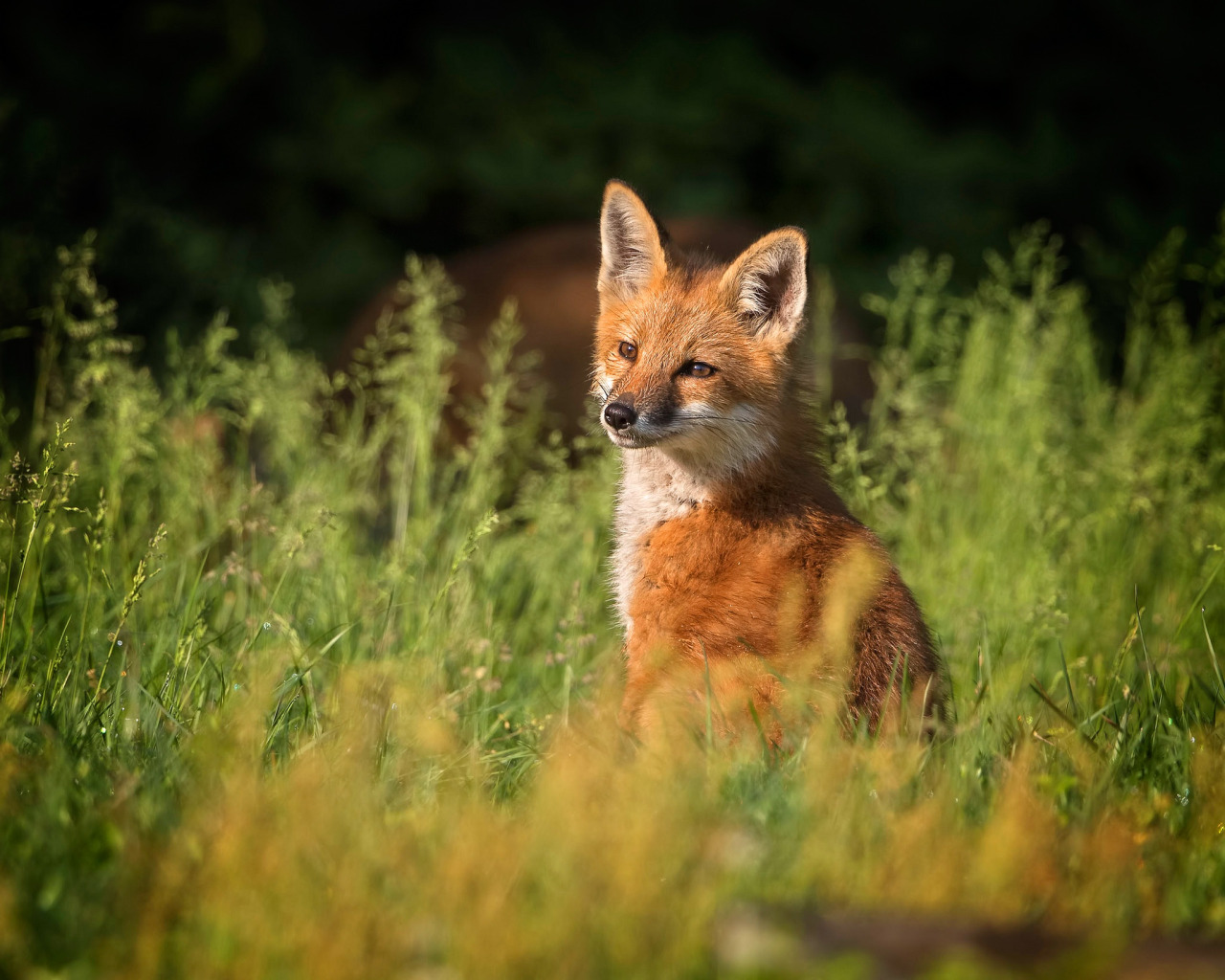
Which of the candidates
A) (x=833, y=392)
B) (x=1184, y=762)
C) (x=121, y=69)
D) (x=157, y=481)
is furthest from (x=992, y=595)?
(x=121, y=69)

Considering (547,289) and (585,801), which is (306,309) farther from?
(585,801)

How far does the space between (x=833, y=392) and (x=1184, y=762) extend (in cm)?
339

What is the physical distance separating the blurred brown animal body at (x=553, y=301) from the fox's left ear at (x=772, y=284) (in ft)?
6.89

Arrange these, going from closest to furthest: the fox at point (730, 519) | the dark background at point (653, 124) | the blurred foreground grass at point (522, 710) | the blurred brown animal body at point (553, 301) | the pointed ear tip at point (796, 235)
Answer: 1. the blurred foreground grass at point (522, 710)
2. the fox at point (730, 519)
3. the pointed ear tip at point (796, 235)
4. the blurred brown animal body at point (553, 301)
5. the dark background at point (653, 124)

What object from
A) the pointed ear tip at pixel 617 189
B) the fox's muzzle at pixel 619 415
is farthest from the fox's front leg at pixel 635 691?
the pointed ear tip at pixel 617 189

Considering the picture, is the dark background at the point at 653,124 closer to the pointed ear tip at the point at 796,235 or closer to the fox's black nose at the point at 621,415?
the pointed ear tip at the point at 796,235

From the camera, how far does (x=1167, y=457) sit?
5.15 m

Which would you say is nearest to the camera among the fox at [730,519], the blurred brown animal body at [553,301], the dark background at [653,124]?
the fox at [730,519]

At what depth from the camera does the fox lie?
2.74 metres

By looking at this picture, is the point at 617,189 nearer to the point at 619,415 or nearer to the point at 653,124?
the point at 619,415

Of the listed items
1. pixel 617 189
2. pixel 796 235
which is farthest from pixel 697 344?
pixel 617 189

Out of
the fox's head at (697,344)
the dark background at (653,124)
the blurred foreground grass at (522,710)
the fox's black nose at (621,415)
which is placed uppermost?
the dark background at (653,124)

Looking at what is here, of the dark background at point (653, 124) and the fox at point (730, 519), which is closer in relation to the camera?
the fox at point (730, 519)

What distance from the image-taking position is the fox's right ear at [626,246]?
3634 mm
